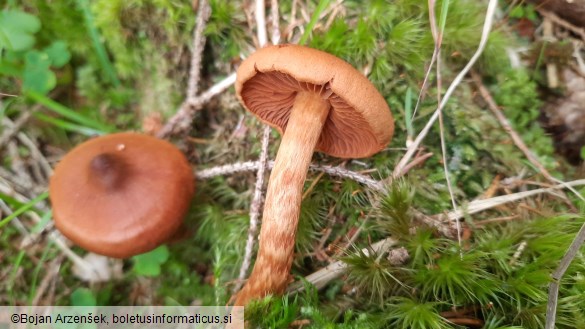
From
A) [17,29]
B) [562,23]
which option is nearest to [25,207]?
[17,29]

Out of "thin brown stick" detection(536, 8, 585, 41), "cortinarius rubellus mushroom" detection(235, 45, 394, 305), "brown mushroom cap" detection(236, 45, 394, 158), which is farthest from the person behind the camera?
"thin brown stick" detection(536, 8, 585, 41)

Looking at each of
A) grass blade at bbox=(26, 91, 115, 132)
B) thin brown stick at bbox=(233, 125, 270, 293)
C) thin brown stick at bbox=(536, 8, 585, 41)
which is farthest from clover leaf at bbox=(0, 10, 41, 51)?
thin brown stick at bbox=(536, 8, 585, 41)

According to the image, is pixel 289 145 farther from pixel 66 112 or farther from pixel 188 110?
pixel 66 112

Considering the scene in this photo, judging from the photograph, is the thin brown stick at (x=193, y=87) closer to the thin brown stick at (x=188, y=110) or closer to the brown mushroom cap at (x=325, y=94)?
the thin brown stick at (x=188, y=110)

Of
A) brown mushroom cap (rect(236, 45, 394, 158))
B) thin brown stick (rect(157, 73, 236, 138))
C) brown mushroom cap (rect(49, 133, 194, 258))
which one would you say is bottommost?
brown mushroom cap (rect(49, 133, 194, 258))

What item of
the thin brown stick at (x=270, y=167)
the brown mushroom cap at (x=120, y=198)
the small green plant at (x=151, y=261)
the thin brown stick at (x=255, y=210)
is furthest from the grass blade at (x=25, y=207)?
the thin brown stick at (x=255, y=210)

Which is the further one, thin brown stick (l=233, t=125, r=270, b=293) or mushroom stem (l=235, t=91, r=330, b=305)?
thin brown stick (l=233, t=125, r=270, b=293)

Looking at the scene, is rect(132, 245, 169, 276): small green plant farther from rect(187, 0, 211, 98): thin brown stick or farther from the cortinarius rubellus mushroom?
rect(187, 0, 211, 98): thin brown stick
